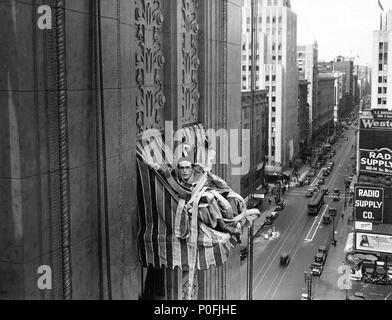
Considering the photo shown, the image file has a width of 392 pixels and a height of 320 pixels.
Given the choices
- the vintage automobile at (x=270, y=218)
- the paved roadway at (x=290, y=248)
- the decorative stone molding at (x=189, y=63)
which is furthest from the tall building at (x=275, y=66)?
the decorative stone molding at (x=189, y=63)

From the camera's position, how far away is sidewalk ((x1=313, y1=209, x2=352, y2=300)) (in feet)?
135

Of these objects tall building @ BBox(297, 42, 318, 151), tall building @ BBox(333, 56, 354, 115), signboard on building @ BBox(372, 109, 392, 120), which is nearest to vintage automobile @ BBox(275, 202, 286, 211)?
signboard on building @ BBox(372, 109, 392, 120)

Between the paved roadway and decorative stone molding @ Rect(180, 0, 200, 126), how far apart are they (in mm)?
21234

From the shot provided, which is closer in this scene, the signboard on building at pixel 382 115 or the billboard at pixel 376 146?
the billboard at pixel 376 146

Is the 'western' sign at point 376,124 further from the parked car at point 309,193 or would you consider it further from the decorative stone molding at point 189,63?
the decorative stone molding at point 189,63

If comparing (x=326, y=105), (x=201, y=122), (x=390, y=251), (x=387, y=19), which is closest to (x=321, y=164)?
(x=387, y=19)

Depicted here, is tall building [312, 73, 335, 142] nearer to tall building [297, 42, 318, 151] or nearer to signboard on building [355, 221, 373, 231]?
tall building [297, 42, 318, 151]

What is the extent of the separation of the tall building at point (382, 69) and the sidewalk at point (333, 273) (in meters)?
17.9

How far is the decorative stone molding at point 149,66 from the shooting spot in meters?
7.12

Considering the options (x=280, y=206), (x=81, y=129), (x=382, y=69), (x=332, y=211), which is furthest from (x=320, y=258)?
(x=81, y=129)

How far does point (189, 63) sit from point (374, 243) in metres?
35.0

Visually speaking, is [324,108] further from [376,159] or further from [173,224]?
[173,224]

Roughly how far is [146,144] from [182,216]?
1.20 m
